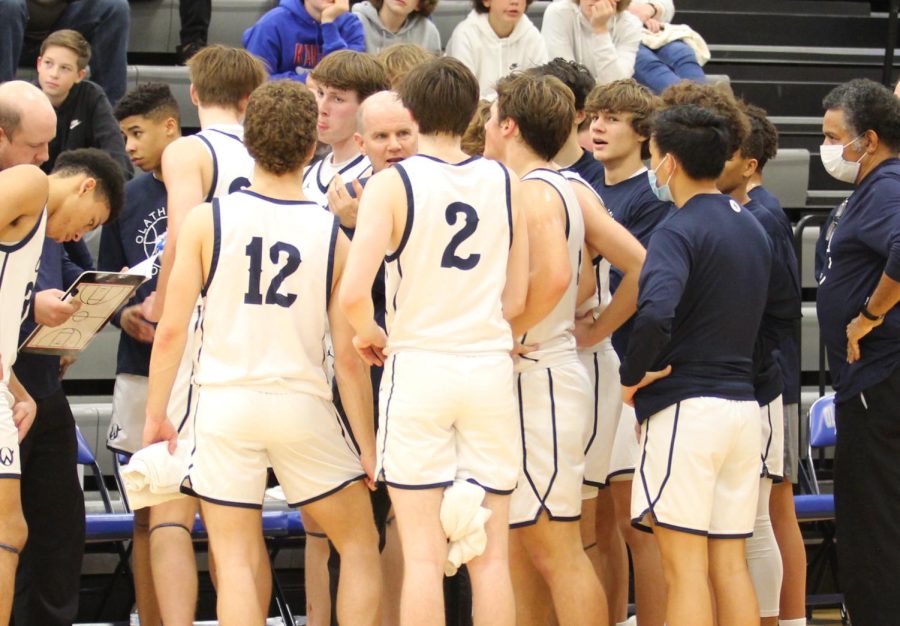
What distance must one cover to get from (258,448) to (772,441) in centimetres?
176

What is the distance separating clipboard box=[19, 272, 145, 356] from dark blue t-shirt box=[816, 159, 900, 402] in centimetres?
234

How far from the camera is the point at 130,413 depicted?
4500 millimetres

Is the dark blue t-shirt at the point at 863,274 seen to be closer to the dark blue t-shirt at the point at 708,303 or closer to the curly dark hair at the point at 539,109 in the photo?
the dark blue t-shirt at the point at 708,303

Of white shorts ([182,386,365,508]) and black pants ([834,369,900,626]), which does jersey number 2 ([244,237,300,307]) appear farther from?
black pants ([834,369,900,626])

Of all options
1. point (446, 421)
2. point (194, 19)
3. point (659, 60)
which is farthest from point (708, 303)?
point (194, 19)

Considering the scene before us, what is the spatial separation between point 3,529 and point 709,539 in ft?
6.63

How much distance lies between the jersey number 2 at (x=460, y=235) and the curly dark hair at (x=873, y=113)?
1.70 m

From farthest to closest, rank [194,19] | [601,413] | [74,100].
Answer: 1. [194,19]
2. [74,100]
3. [601,413]

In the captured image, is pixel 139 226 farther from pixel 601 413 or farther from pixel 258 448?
pixel 601 413

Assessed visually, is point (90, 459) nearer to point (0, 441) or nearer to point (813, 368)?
point (0, 441)

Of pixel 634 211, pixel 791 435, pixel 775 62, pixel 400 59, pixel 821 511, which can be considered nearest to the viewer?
pixel 634 211

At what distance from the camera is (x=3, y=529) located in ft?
12.2

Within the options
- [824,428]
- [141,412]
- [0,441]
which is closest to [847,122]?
[824,428]

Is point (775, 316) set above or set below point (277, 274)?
below
